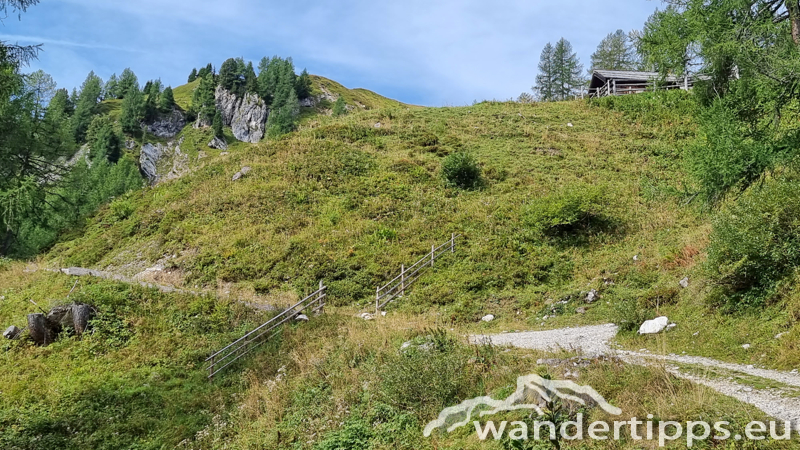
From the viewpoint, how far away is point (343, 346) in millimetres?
10664

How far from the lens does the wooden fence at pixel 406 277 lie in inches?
685

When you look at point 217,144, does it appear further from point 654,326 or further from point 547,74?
point 654,326

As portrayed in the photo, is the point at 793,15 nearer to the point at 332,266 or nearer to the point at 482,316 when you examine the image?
the point at 482,316

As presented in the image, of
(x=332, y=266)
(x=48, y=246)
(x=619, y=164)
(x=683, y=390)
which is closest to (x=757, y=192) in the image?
(x=683, y=390)

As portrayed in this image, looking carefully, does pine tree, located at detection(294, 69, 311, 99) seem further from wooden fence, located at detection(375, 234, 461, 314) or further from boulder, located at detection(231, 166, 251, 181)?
wooden fence, located at detection(375, 234, 461, 314)

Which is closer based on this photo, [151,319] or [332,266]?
[151,319]

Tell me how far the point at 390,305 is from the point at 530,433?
11.8m

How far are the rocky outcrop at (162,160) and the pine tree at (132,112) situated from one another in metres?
6.55

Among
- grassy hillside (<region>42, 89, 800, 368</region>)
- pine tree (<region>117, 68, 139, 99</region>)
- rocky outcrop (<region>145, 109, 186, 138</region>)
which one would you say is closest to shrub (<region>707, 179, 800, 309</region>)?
grassy hillside (<region>42, 89, 800, 368</region>)

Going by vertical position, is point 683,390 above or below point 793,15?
below

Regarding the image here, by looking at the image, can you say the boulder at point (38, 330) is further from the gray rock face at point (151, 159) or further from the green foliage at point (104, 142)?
the gray rock face at point (151, 159)

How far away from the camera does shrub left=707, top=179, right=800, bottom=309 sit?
944cm

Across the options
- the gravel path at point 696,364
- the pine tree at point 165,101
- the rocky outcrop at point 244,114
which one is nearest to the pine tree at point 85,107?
the pine tree at point 165,101

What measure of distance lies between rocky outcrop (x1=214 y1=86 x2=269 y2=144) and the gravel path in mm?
113825
